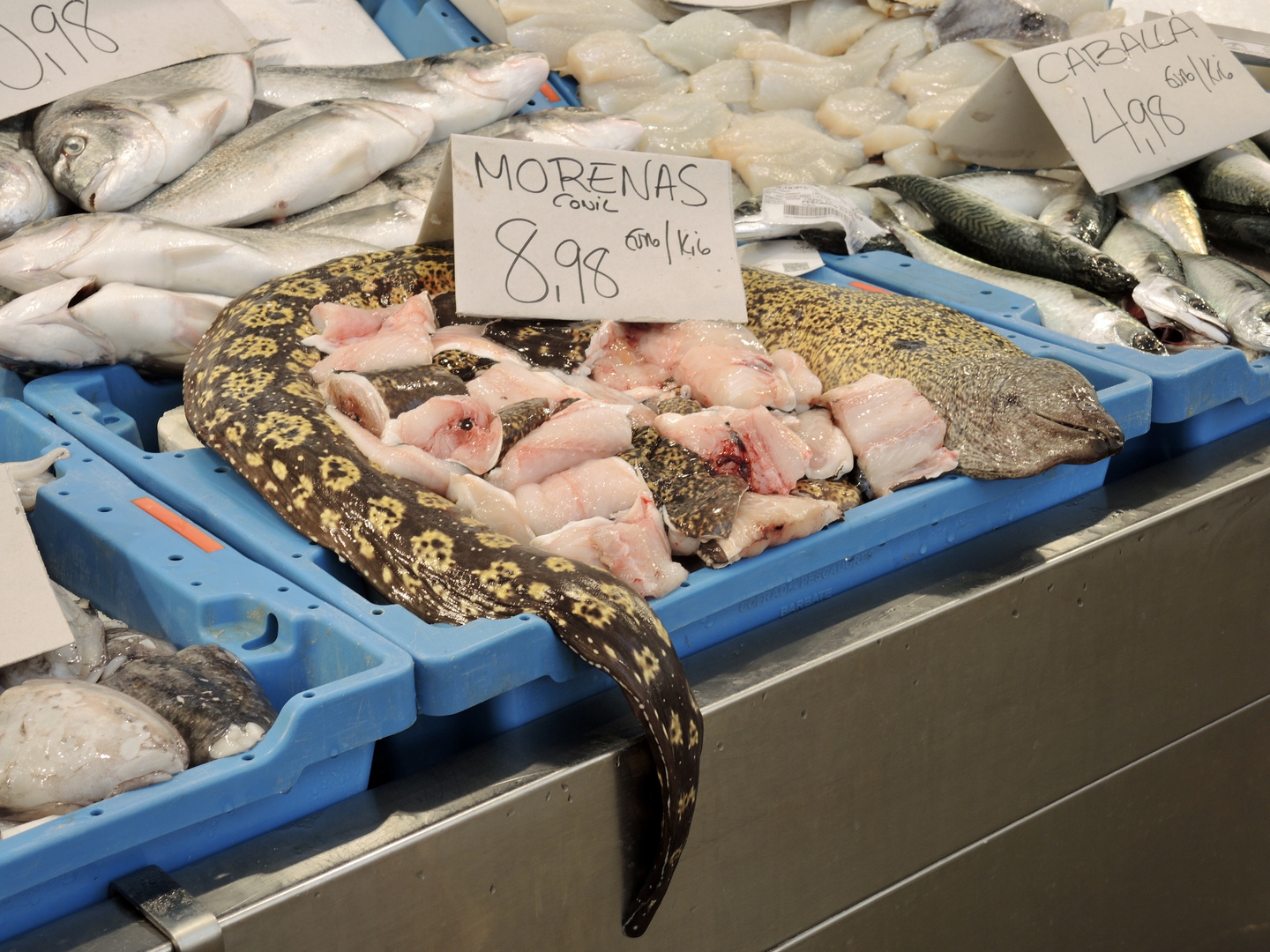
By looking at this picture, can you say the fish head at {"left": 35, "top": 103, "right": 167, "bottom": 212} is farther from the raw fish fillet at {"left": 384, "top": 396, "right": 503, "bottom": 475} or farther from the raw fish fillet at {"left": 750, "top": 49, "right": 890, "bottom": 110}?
the raw fish fillet at {"left": 750, "top": 49, "right": 890, "bottom": 110}

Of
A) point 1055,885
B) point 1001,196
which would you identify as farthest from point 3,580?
point 1001,196

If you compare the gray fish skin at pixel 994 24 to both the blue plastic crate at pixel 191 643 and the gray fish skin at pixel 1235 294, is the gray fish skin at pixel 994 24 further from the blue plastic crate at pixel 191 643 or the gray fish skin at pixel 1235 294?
the blue plastic crate at pixel 191 643

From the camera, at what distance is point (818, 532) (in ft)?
4.67

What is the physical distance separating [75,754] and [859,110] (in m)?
2.82

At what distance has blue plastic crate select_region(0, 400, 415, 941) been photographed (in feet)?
3.16

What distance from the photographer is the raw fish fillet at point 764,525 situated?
4.45 ft

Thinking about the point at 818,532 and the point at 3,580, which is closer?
the point at 3,580

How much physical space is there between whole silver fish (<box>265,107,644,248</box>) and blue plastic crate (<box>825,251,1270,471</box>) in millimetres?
842

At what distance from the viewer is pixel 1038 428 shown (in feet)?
5.11

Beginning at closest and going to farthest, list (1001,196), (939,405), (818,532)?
(818,532)
(939,405)
(1001,196)

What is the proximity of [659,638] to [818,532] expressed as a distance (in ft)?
1.07

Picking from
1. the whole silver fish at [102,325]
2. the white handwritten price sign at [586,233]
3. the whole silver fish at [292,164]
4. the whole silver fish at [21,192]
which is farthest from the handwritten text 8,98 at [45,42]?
the white handwritten price sign at [586,233]

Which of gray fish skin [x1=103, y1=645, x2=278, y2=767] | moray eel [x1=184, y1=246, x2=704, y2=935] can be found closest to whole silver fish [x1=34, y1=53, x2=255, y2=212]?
moray eel [x1=184, y1=246, x2=704, y2=935]

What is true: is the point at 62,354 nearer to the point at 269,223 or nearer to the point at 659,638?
the point at 269,223
